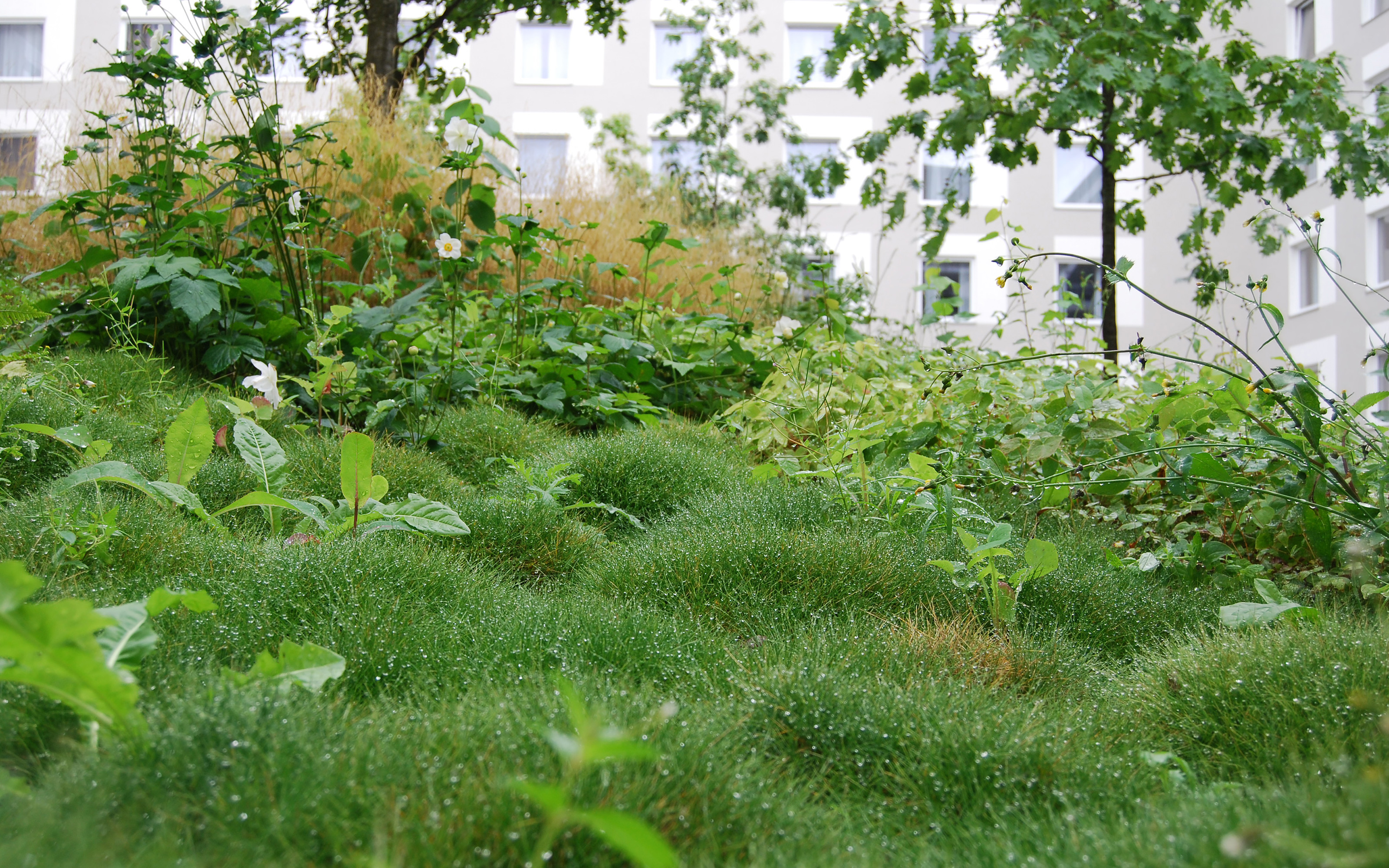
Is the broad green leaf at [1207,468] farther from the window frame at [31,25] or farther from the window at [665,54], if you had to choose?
the window frame at [31,25]

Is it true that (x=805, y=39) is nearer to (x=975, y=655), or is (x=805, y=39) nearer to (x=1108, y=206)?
(x=1108, y=206)

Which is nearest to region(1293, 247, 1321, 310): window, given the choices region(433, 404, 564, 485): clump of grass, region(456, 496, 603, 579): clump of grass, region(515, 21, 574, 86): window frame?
region(515, 21, 574, 86): window frame

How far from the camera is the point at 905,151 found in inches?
680

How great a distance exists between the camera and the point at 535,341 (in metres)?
3.40

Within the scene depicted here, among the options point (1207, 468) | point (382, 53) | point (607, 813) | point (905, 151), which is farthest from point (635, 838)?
point (905, 151)

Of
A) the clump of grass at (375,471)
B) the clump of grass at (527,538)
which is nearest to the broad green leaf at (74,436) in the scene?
the clump of grass at (375,471)

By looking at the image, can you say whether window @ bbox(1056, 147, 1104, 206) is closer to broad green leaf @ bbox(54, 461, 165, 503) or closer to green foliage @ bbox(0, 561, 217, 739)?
broad green leaf @ bbox(54, 461, 165, 503)

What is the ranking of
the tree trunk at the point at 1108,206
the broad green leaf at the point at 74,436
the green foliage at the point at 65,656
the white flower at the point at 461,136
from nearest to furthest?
the green foliage at the point at 65,656 < the broad green leaf at the point at 74,436 < the white flower at the point at 461,136 < the tree trunk at the point at 1108,206

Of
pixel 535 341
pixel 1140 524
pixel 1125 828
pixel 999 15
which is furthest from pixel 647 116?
pixel 1125 828

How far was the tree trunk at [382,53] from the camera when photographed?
5.35 m

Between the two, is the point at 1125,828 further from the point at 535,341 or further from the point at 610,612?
the point at 535,341

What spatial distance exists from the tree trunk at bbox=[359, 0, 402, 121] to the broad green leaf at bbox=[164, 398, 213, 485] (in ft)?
13.8

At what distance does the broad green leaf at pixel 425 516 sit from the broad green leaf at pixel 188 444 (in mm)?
379

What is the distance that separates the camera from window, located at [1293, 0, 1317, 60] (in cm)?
1430
